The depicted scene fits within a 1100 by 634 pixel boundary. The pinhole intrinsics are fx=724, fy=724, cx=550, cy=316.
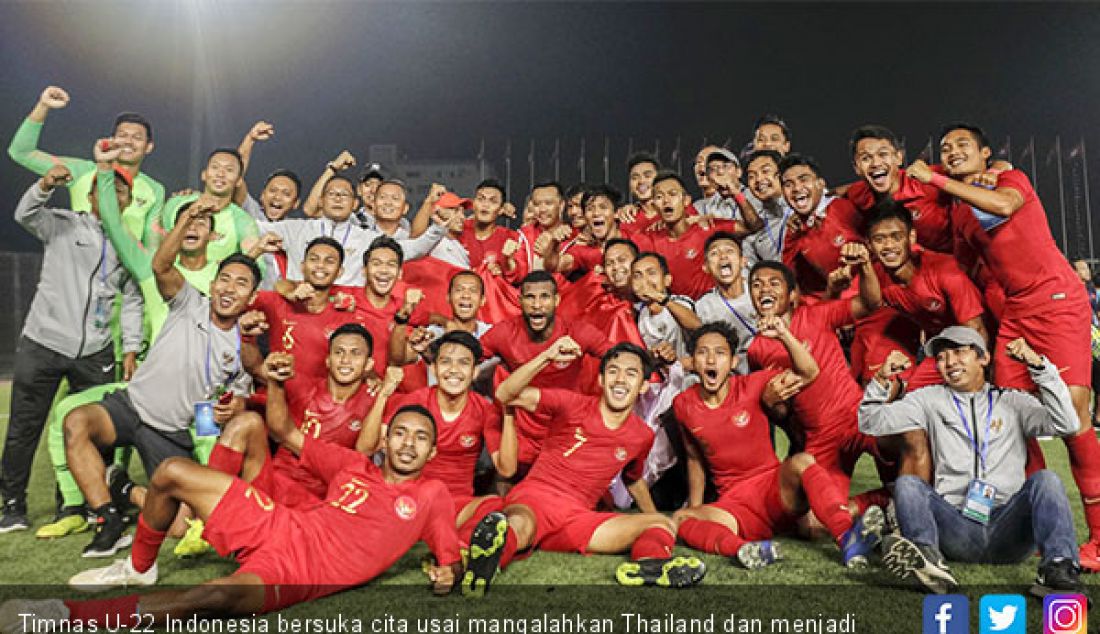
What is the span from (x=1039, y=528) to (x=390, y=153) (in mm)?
64484

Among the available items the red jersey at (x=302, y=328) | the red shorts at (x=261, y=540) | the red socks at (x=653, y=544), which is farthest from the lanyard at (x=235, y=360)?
Answer: the red socks at (x=653, y=544)

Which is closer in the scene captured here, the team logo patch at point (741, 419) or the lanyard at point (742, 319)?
the team logo patch at point (741, 419)

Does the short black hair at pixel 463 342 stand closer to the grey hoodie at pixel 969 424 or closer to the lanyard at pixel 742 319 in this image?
the lanyard at pixel 742 319

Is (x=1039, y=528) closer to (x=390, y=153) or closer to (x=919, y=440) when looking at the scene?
(x=919, y=440)

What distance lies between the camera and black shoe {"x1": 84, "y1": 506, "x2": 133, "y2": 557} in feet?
12.8

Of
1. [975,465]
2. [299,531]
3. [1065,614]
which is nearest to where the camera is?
[1065,614]

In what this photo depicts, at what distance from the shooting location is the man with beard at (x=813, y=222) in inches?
209

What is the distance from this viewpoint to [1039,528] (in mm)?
3211

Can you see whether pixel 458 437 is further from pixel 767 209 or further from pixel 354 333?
pixel 767 209

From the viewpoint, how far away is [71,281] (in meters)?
5.00

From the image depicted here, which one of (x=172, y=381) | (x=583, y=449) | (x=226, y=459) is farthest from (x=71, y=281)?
(x=583, y=449)

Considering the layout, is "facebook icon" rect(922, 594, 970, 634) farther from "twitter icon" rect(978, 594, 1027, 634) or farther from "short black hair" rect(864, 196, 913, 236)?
"short black hair" rect(864, 196, 913, 236)

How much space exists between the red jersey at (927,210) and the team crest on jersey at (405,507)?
371 cm

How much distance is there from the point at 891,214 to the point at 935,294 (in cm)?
57
